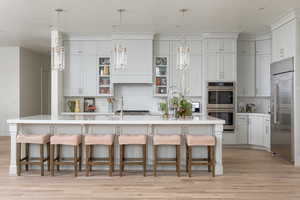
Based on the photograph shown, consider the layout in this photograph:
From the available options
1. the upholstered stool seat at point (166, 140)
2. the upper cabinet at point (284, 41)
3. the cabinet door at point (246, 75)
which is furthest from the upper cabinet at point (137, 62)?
the upholstered stool seat at point (166, 140)

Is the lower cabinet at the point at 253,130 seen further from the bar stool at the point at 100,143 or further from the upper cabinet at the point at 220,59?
the bar stool at the point at 100,143

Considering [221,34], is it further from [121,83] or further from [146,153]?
[146,153]

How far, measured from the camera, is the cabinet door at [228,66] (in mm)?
7324

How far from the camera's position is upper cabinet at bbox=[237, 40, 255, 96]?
7.69 meters

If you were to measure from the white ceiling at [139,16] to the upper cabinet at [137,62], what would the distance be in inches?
16.9

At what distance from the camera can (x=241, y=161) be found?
575cm

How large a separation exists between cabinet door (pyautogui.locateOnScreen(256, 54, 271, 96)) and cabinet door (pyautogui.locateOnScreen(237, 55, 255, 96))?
0.12 metres

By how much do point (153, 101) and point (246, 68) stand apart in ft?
8.14

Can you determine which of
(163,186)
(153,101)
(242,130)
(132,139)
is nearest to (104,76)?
(153,101)

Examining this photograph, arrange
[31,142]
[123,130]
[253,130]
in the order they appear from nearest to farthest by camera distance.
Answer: [31,142]
[123,130]
[253,130]

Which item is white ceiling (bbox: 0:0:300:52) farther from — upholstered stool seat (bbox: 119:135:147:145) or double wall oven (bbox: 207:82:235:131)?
upholstered stool seat (bbox: 119:135:147:145)

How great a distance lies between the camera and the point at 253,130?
7.19 meters

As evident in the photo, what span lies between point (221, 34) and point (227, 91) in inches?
53.6

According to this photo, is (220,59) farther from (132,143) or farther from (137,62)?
(132,143)
